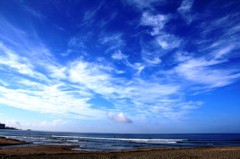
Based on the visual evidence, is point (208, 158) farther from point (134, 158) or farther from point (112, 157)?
point (112, 157)

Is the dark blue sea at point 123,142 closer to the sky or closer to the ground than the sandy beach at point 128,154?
closer to the sky

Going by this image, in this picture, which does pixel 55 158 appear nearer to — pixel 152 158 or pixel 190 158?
pixel 152 158

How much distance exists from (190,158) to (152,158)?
390 cm

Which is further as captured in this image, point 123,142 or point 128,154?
point 123,142

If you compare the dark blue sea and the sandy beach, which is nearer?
the sandy beach

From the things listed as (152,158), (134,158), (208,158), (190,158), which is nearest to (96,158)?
(134,158)

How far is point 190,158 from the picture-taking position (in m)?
27.6

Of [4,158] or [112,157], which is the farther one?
[112,157]

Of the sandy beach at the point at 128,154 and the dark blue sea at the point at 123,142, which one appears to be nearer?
the sandy beach at the point at 128,154

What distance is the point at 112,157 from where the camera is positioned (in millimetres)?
28594

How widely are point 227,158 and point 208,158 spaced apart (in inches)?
72.3

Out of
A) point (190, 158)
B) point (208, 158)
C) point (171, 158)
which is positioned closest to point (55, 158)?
point (171, 158)

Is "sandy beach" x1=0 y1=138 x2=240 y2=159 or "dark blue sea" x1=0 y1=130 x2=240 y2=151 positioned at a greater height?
"dark blue sea" x1=0 y1=130 x2=240 y2=151

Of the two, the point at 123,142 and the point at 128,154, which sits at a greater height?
the point at 123,142
